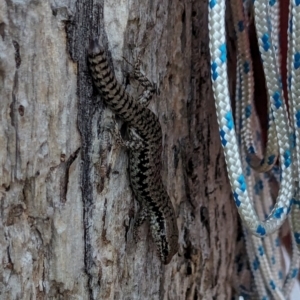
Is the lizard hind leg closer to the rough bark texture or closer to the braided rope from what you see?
the rough bark texture

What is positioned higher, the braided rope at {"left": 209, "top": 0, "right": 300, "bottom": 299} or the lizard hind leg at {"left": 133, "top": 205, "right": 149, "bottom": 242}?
the braided rope at {"left": 209, "top": 0, "right": 300, "bottom": 299}

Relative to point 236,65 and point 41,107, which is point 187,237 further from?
point 41,107

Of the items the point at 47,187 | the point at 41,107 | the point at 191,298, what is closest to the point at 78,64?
the point at 41,107

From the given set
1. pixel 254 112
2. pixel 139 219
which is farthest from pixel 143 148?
pixel 254 112

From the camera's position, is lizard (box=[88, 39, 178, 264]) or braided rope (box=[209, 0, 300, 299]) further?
braided rope (box=[209, 0, 300, 299])

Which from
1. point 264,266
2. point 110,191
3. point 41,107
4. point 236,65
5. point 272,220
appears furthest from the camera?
point 264,266

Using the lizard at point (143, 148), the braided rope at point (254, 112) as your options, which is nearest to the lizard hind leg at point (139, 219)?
the lizard at point (143, 148)

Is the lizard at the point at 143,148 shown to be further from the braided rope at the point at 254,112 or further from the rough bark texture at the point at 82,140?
the braided rope at the point at 254,112

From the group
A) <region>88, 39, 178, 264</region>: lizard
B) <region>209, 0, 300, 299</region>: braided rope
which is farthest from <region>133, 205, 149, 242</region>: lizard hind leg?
<region>209, 0, 300, 299</region>: braided rope
